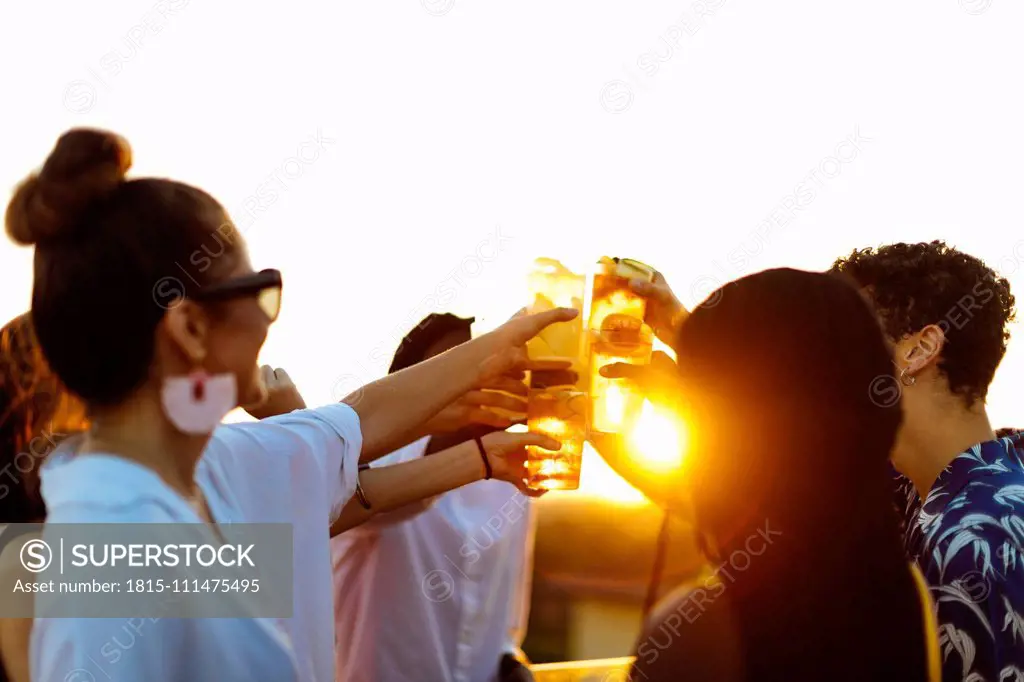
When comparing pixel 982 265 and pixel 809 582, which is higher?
pixel 982 265

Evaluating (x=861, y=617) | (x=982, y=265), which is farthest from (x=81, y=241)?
(x=982, y=265)

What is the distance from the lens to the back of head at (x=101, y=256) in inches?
64.1

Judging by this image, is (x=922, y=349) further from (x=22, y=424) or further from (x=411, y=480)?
(x=22, y=424)

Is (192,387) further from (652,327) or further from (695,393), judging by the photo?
(652,327)

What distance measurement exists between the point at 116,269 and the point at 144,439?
0.33 metres

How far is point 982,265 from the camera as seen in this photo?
321 cm

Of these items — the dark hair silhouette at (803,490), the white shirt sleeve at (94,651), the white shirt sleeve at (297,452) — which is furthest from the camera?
the white shirt sleeve at (297,452)

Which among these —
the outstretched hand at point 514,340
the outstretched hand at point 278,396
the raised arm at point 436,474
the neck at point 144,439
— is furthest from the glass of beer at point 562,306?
the neck at point 144,439

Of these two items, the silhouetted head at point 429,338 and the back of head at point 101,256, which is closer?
the back of head at point 101,256

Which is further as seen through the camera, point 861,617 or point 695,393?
point 695,393

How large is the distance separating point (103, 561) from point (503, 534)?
223 centimetres

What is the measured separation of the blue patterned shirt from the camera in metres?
2.28

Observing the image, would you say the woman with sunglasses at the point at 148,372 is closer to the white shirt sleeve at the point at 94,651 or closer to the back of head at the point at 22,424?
Result: the white shirt sleeve at the point at 94,651

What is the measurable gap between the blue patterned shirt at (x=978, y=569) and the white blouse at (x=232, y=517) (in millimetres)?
1541
